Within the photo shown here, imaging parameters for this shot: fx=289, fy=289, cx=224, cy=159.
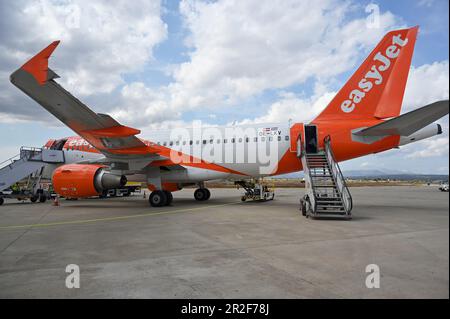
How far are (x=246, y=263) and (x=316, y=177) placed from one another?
733cm

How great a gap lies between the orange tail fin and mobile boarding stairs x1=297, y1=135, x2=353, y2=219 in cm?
166

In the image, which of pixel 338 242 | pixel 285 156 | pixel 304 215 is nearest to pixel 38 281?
pixel 338 242

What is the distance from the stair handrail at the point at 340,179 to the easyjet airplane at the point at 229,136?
0.40 m

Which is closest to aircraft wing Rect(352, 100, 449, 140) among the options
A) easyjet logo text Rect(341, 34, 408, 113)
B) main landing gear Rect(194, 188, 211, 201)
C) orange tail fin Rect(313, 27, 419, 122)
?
orange tail fin Rect(313, 27, 419, 122)

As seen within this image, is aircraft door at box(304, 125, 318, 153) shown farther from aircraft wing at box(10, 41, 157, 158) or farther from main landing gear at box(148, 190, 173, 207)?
main landing gear at box(148, 190, 173, 207)

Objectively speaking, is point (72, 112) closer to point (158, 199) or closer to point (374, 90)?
point (158, 199)

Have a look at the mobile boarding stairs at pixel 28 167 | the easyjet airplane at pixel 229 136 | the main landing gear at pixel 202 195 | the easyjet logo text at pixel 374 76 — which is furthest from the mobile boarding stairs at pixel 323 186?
the mobile boarding stairs at pixel 28 167

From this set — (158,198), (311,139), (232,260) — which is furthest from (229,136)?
(232,260)

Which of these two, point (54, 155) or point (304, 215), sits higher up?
point (54, 155)

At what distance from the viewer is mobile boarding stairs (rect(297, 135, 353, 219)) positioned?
30.8 feet

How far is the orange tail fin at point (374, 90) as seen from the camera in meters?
11.4

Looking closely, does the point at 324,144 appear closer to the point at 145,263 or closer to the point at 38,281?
the point at 145,263

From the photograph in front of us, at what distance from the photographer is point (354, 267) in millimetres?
4113

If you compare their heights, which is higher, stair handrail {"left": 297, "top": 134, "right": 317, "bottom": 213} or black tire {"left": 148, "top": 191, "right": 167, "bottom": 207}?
stair handrail {"left": 297, "top": 134, "right": 317, "bottom": 213}
